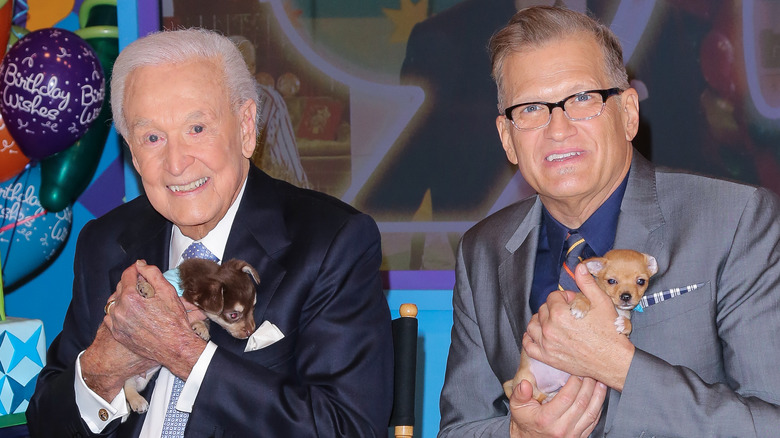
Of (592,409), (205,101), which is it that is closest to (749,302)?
(592,409)

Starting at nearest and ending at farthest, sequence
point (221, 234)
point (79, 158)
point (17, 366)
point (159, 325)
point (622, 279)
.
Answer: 1. point (622, 279)
2. point (159, 325)
3. point (221, 234)
4. point (17, 366)
5. point (79, 158)

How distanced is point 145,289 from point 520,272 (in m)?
1.08

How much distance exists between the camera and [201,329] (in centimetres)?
217

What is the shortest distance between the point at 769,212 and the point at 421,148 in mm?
2069

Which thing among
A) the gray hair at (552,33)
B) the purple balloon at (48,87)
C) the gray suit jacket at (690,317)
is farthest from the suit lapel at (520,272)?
the purple balloon at (48,87)

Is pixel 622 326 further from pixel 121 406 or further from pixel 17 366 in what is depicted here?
pixel 17 366

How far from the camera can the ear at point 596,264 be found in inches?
80.1

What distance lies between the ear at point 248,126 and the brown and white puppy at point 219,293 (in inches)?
15.9

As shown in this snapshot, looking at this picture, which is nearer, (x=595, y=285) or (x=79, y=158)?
(x=595, y=285)

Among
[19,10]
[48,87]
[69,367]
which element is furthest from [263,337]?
[19,10]

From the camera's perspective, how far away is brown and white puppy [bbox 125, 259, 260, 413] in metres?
2.12

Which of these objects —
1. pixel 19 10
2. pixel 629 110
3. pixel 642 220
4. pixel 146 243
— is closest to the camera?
pixel 642 220

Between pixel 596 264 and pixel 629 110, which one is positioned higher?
pixel 629 110

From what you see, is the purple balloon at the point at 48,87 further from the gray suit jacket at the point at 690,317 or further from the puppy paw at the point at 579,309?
the puppy paw at the point at 579,309
